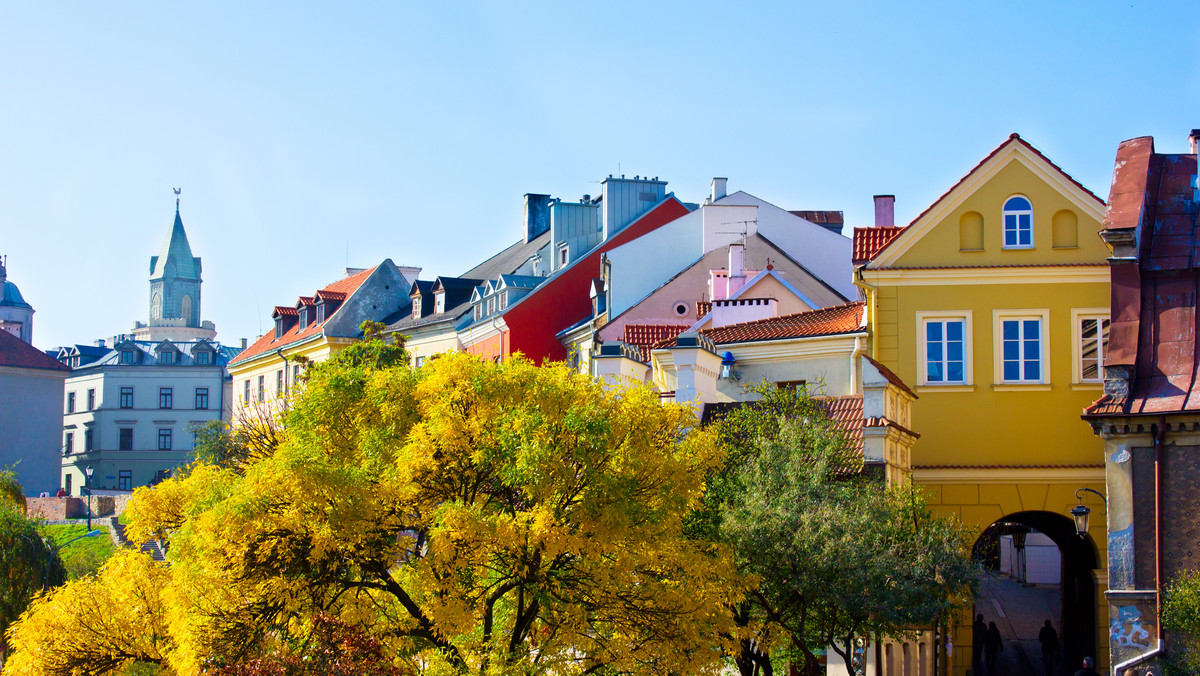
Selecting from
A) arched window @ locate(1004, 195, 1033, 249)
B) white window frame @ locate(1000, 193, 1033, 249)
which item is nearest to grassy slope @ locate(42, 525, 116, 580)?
white window frame @ locate(1000, 193, 1033, 249)

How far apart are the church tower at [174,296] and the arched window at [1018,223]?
→ 482 ft

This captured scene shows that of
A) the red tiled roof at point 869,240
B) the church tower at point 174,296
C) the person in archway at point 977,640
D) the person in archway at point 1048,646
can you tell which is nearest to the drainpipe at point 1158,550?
the person in archway at point 977,640

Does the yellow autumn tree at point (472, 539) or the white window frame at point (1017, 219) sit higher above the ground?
the white window frame at point (1017, 219)

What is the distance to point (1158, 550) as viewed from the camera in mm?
24875

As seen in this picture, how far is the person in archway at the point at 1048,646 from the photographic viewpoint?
122 feet

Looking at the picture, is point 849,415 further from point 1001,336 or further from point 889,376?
point 1001,336

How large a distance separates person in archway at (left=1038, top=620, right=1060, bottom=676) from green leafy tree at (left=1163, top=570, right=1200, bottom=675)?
1299 cm

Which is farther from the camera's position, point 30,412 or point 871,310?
point 30,412

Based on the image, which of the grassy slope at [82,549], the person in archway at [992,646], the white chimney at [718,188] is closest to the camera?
the person in archway at [992,646]

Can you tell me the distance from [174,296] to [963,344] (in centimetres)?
14868

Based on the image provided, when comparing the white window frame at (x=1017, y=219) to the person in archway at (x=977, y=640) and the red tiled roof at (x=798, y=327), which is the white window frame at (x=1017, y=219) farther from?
the person in archway at (x=977, y=640)

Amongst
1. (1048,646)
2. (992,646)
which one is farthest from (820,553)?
(1048,646)

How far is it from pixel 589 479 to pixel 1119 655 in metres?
9.56

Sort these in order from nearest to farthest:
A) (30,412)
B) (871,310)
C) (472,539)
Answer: (472,539), (871,310), (30,412)
